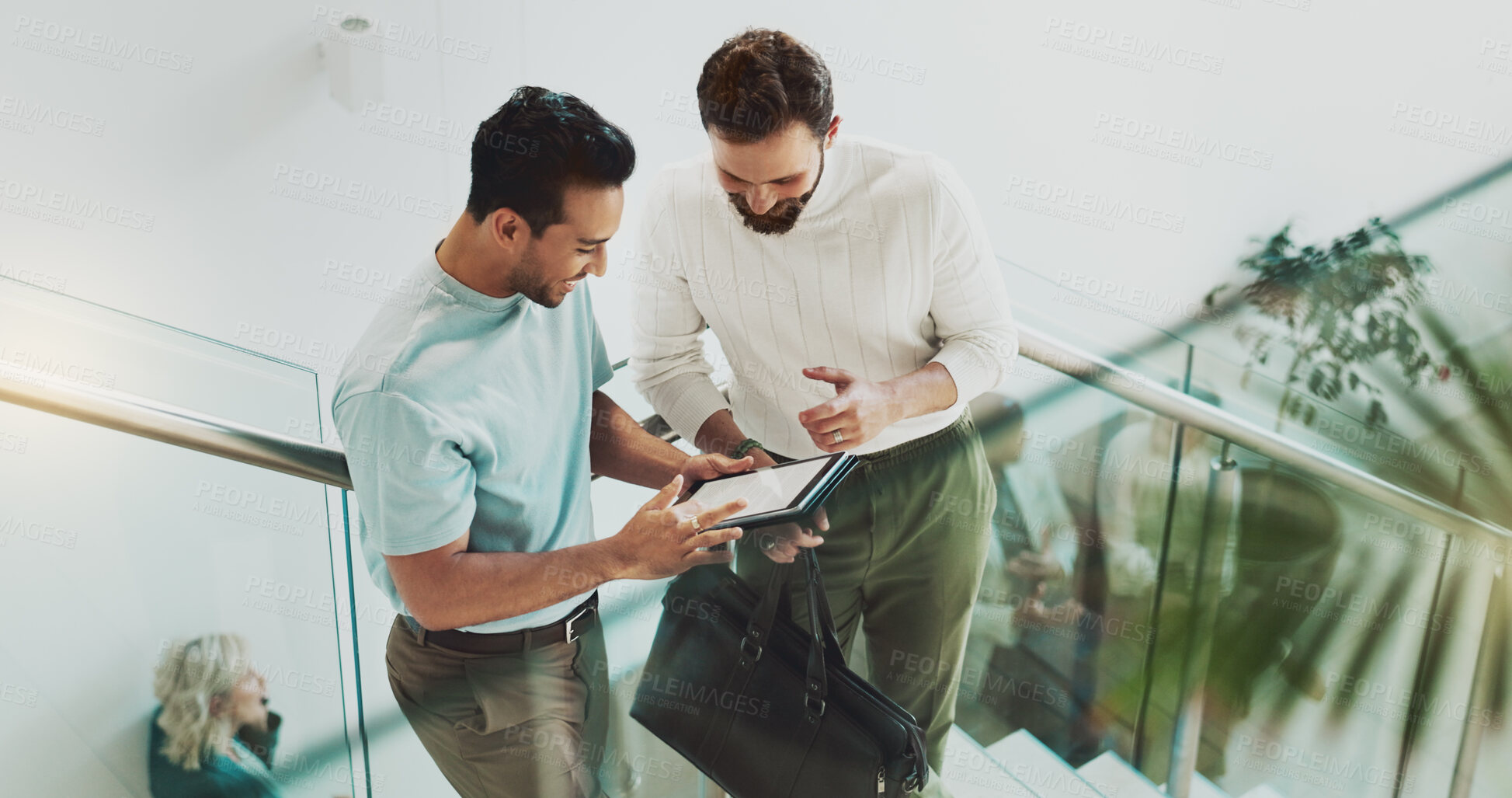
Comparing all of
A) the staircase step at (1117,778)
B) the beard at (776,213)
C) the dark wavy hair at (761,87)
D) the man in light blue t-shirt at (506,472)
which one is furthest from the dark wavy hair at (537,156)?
the staircase step at (1117,778)

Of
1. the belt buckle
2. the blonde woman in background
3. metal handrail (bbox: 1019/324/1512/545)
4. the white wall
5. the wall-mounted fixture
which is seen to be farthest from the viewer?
the wall-mounted fixture

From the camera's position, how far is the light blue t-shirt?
4.34ft

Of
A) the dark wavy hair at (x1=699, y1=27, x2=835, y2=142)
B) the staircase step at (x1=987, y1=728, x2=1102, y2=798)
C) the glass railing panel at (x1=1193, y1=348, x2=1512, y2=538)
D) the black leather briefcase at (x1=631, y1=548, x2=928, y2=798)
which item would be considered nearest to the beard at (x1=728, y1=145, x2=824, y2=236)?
the dark wavy hair at (x1=699, y1=27, x2=835, y2=142)

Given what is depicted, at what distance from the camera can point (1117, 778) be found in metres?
2.46

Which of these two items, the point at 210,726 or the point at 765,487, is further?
the point at 210,726

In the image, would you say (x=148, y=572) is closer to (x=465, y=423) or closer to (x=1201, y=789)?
(x=465, y=423)

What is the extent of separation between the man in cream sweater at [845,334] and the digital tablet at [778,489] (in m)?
0.08

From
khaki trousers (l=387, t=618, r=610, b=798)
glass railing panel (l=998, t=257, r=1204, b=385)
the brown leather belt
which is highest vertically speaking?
glass railing panel (l=998, t=257, r=1204, b=385)

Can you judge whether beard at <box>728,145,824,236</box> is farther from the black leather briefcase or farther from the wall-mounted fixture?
the wall-mounted fixture

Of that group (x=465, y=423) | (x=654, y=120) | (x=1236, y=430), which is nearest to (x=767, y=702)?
(x=465, y=423)

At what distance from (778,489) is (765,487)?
0.09 feet

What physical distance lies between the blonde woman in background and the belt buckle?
1.87 feet

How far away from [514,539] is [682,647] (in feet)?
1.21

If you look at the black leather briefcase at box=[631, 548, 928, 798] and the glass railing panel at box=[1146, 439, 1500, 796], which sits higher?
the black leather briefcase at box=[631, 548, 928, 798]
